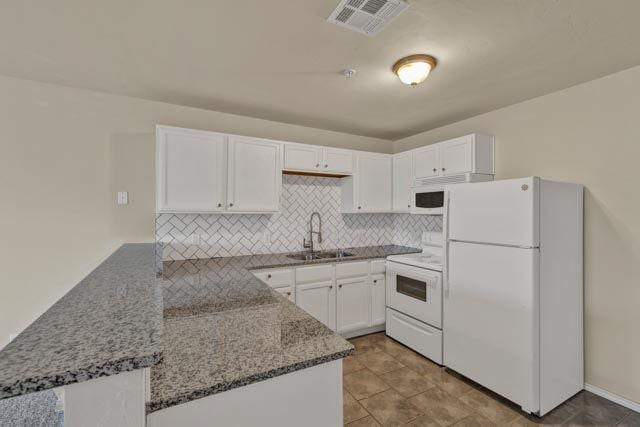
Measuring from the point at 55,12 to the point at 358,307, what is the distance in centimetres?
326

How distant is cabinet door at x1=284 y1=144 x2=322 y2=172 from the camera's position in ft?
10.6

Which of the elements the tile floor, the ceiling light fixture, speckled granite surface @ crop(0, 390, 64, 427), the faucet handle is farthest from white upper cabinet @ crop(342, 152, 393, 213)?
speckled granite surface @ crop(0, 390, 64, 427)

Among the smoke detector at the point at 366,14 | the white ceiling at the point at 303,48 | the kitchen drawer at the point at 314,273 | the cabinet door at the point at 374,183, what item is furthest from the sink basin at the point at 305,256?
the smoke detector at the point at 366,14

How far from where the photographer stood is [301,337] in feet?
3.47

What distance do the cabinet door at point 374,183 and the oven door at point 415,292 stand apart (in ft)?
2.52

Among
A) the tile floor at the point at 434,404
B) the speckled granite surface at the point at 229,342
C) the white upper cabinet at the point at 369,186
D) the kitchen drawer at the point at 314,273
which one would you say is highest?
the white upper cabinet at the point at 369,186

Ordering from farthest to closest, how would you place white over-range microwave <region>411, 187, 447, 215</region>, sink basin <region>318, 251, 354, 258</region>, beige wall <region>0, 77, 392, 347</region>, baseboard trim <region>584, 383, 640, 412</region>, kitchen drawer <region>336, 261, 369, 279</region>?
1. sink basin <region>318, 251, 354, 258</region>
2. kitchen drawer <region>336, 261, 369, 279</region>
3. white over-range microwave <region>411, 187, 447, 215</region>
4. beige wall <region>0, 77, 392, 347</region>
5. baseboard trim <region>584, 383, 640, 412</region>

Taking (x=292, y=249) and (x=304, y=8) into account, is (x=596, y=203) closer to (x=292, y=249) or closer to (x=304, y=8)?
(x=304, y=8)

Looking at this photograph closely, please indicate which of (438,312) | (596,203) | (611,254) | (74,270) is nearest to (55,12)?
(74,270)

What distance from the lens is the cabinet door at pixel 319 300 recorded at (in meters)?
2.96

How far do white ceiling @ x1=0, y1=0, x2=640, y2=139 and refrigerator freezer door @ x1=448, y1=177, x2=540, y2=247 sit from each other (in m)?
0.87

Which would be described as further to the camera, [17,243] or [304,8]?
[17,243]

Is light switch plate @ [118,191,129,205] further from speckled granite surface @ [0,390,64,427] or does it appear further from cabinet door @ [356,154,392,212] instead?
cabinet door @ [356,154,392,212]

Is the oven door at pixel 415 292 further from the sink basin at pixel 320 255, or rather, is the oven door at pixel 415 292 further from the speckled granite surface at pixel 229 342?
the speckled granite surface at pixel 229 342
